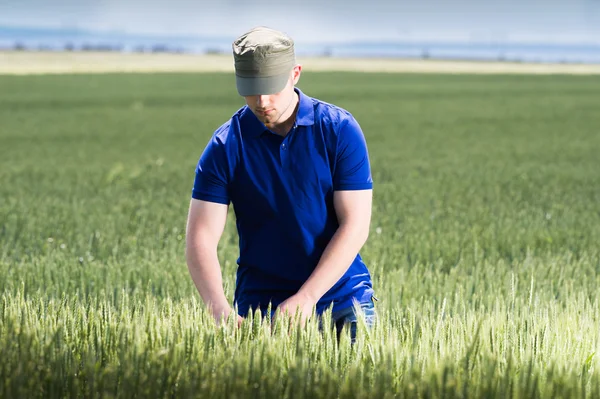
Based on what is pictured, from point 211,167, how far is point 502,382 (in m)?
1.58

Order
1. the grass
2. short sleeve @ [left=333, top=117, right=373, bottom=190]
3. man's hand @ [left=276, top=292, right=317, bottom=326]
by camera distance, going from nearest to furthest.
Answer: the grass
man's hand @ [left=276, top=292, right=317, bottom=326]
short sleeve @ [left=333, top=117, right=373, bottom=190]

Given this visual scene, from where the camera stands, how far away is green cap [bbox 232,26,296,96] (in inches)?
143

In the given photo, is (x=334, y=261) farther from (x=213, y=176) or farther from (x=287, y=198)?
(x=213, y=176)

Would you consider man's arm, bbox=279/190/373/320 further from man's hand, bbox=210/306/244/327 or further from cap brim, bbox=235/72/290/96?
cap brim, bbox=235/72/290/96

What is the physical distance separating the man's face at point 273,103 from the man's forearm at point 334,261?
22.2 inches

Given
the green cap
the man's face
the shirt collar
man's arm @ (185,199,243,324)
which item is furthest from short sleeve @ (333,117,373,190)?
man's arm @ (185,199,243,324)

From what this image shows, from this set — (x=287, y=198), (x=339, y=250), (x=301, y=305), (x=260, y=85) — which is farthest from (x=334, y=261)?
(x=260, y=85)

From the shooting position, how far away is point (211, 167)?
3.97m

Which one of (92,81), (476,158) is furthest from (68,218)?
(92,81)

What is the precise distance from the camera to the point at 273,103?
12.3 feet

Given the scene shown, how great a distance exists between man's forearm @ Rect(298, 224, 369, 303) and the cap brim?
0.67 meters

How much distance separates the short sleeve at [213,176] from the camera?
3965 mm

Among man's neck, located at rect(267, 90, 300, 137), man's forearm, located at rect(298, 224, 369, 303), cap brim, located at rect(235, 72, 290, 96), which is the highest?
cap brim, located at rect(235, 72, 290, 96)

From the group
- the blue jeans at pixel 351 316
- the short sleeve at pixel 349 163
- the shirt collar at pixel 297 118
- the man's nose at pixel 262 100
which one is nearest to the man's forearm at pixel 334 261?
the short sleeve at pixel 349 163
